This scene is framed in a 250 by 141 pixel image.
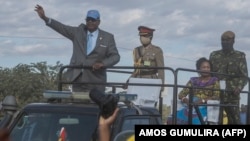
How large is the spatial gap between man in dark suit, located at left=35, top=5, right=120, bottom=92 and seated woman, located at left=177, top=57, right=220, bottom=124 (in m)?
1.00

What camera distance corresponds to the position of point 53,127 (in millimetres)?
6520

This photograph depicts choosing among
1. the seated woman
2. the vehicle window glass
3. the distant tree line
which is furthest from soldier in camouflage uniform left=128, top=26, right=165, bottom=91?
the distant tree line

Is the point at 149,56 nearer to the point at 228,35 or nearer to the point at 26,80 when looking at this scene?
the point at 228,35

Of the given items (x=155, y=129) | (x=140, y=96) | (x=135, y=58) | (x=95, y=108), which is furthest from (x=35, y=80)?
(x=155, y=129)

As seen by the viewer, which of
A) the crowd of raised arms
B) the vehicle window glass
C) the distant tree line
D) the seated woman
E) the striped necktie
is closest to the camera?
the vehicle window glass

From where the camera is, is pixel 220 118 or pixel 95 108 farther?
pixel 220 118

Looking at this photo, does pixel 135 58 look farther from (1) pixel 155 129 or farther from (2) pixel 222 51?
(1) pixel 155 129

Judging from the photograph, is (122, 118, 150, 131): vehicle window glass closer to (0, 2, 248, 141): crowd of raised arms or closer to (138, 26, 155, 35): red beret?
(0, 2, 248, 141): crowd of raised arms

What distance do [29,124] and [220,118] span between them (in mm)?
2881

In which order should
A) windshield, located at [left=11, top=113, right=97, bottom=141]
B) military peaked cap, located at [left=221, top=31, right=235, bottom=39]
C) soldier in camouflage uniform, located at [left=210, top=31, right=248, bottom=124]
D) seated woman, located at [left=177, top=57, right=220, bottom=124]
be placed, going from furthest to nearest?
1. soldier in camouflage uniform, located at [left=210, top=31, right=248, bottom=124]
2. military peaked cap, located at [left=221, top=31, right=235, bottom=39]
3. seated woman, located at [left=177, top=57, right=220, bottom=124]
4. windshield, located at [left=11, top=113, right=97, bottom=141]

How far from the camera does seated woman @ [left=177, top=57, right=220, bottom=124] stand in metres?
8.04

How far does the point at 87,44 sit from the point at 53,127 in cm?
230

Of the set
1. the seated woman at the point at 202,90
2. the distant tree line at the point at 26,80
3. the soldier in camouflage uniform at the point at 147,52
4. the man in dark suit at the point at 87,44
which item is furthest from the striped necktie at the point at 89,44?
the distant tree line at the point at 26,80

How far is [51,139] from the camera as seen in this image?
6406mm
